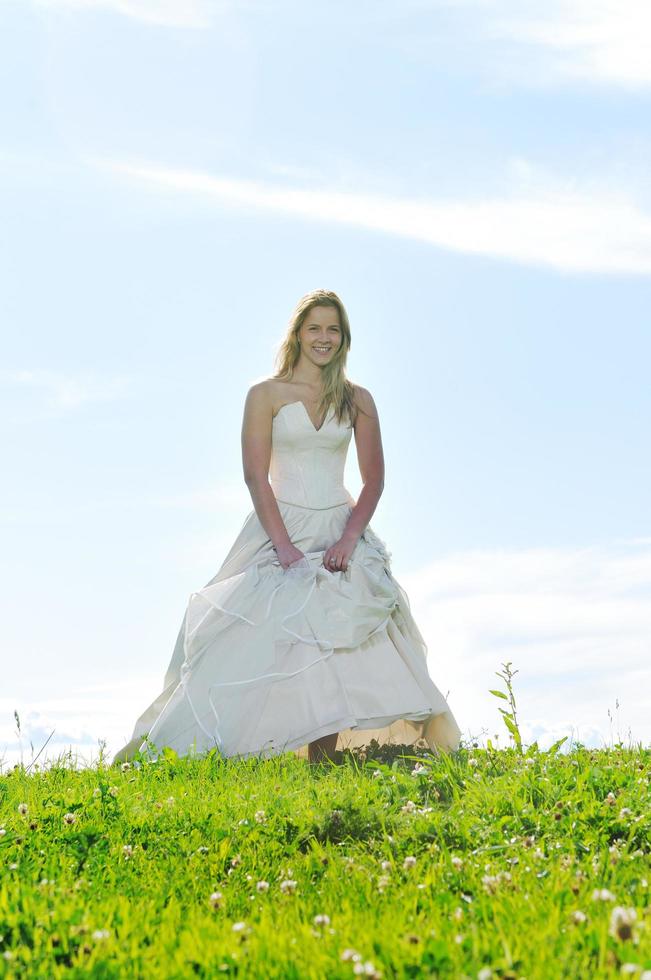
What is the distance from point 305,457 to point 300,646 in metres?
1.81

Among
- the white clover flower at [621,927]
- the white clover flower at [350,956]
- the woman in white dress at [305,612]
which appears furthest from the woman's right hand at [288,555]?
the white clover flower at [621,927]

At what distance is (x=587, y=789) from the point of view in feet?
20.7

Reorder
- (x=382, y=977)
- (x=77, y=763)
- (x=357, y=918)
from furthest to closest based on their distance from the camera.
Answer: (x=77, y=763), (x=357, y=918), (x=382, y=977)

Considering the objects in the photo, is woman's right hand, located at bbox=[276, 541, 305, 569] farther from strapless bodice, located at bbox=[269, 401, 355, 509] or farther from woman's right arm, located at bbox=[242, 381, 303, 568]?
strapless bodice, located at bbox=[269, 401, 355, 509]

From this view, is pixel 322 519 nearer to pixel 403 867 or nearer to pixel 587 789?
pixel 587 789

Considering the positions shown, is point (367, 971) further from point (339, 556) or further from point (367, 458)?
point (367, 458)

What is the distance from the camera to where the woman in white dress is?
8.28 metres

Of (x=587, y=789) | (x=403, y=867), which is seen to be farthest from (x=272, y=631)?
(x=403, y=867)

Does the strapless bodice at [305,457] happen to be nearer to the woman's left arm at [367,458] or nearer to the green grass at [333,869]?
the woman's left arm at [367,458]

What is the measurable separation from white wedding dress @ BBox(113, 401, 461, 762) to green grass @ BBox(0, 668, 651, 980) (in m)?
0.40

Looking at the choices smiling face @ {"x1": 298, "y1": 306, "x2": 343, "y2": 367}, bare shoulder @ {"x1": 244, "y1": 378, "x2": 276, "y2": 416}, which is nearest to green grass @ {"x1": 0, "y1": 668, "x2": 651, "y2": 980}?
bare shoulder @ {"x1": 244, "y1": 378, "x2": 276, "y2": 416}

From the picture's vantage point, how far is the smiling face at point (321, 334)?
370 inches

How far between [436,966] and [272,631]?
16.9 feet

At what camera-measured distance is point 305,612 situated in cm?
846
